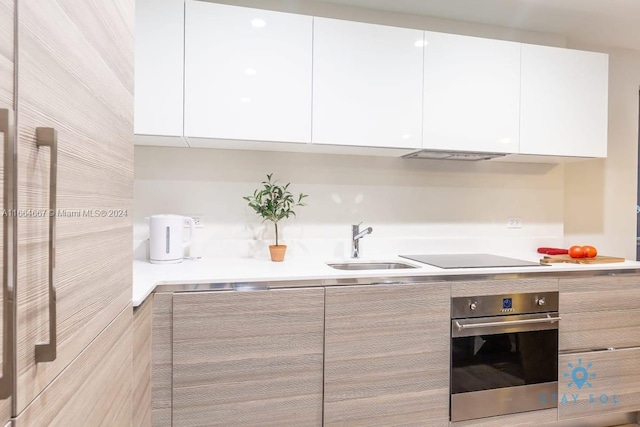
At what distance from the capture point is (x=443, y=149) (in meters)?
1.94

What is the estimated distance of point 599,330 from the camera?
1.81m

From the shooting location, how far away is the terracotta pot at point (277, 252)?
6.17ft

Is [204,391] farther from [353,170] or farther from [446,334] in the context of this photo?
[353,170]

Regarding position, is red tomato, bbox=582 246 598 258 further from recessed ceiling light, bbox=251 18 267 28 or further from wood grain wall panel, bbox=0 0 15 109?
wood grain wall panel, bbox=0 0 15 109

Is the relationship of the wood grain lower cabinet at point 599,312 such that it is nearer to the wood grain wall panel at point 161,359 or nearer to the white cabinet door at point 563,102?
the white cabinet door at point 563,102

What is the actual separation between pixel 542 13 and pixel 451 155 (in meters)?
1.08

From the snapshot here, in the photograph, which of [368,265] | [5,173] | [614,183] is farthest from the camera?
[614,183]

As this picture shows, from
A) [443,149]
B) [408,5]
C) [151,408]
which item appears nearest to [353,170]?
[443,149]

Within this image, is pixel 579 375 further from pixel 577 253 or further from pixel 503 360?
pixel 577 253

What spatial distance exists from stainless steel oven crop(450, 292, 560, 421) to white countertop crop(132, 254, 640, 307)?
0.15m

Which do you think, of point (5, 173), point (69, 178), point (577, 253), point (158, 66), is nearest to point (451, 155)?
point (577, 253)

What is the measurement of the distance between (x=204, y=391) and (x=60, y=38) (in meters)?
1.31

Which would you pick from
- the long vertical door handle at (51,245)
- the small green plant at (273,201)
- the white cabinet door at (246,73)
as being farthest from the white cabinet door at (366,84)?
the long vertical door handle at (51,245)

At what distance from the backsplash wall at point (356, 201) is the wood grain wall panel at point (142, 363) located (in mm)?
726
